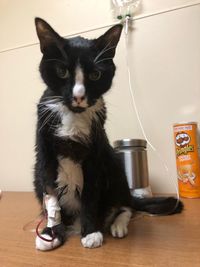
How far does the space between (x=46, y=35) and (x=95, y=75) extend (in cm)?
15

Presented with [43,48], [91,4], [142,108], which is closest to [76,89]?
[43,48]

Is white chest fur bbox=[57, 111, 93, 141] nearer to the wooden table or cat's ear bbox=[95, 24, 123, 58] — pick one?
cat's ear bbox=[95, 24, 123, 58]

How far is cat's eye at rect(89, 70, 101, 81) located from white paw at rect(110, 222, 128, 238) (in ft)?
1.26

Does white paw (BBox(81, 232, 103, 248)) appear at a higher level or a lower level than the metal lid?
lower

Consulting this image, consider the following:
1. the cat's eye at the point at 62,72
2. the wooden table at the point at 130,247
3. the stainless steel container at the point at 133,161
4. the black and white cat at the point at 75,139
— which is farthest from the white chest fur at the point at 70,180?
the stainless steel container at the point at 133,161

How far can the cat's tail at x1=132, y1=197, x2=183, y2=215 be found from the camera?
2.98ft

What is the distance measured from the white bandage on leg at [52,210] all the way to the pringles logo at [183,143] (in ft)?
1.89

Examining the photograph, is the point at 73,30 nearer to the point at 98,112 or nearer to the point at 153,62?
the point at 153,62

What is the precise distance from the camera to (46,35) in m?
0.67

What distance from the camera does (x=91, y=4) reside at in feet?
4.64

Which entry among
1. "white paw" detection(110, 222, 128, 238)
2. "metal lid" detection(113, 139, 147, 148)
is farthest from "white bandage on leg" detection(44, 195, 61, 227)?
"metal lid" detection(113, 139, 147, 148)

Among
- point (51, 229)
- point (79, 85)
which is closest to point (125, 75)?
point (79, 85)

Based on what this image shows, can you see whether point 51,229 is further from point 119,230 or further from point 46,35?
point 46,35

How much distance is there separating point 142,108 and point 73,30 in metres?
0.56
